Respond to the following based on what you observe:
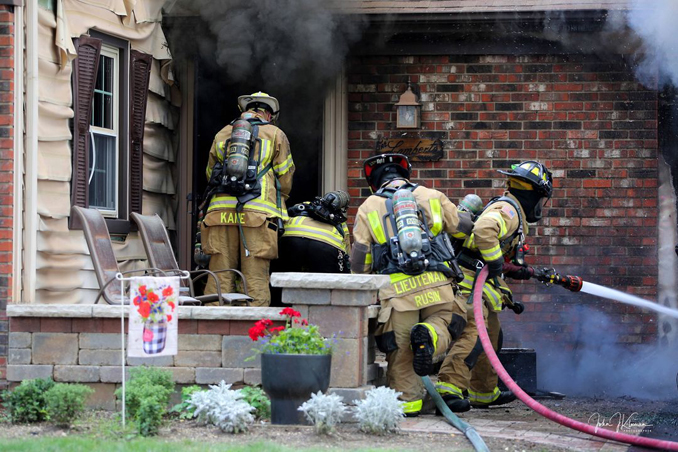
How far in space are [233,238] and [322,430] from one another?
3253 millimetres

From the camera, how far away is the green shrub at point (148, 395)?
18.6 ft

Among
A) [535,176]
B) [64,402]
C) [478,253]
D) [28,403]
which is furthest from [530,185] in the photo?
[28,403]

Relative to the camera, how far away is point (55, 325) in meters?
6.85

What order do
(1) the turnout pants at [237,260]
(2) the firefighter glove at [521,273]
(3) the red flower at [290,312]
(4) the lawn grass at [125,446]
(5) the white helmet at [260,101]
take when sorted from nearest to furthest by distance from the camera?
(4) the lawn grass at [125,446]
(3) the red flower at [290,312]
(2) the firefighter glove at [521,273]
(1) the turnout pants at [237,260]
(5) the white helmet at [260,101]

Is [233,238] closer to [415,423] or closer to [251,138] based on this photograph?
[251,138]

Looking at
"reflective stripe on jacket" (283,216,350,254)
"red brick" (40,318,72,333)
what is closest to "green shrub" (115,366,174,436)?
"red brick" (40,318,72,333)

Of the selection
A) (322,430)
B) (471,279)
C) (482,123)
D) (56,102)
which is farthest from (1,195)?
(482,123)

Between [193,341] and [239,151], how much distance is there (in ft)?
7.08

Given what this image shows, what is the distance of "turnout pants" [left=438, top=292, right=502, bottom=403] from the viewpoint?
7.42m

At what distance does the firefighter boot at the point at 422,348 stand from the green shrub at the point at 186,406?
4.70ft

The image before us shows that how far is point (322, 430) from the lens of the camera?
5.73 metres

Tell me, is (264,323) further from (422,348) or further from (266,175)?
(266,175)

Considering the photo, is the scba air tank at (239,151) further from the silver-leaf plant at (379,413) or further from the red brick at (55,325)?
the silver-leaf plant at (379,413)

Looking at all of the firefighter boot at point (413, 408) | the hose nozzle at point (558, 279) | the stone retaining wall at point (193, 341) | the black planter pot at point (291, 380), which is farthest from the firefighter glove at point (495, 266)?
the black planter pot at point (291, 380)
